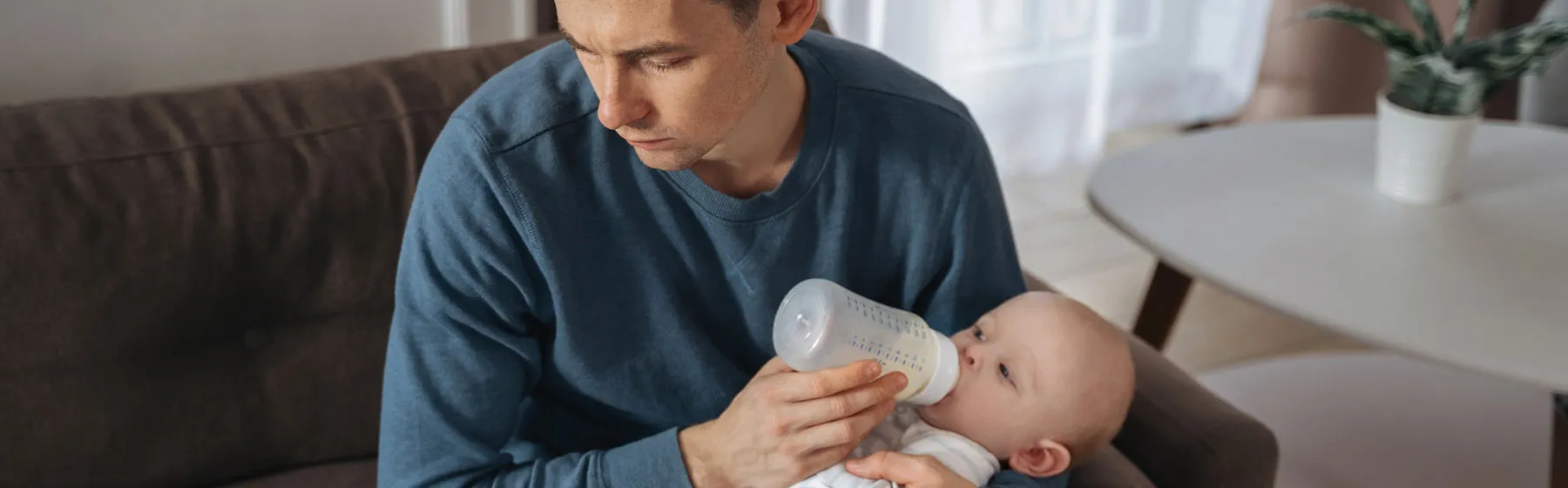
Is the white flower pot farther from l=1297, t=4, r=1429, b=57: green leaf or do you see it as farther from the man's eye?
the man's eye

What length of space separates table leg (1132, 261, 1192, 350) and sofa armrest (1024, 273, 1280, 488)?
0.68 meters

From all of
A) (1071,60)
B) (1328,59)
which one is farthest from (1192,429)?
(1328,59)

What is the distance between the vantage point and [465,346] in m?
1.18

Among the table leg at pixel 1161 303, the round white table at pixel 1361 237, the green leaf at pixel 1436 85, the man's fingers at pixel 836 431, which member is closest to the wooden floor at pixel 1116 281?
the table leg at pixel 1161 303

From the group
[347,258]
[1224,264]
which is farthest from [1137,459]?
[347,258]

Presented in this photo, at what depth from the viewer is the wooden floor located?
270 centimetres

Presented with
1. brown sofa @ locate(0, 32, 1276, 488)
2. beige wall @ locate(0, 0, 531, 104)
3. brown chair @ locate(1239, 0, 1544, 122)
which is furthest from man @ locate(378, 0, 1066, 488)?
brown chair @ locate(1239, 0, 1544, 122)

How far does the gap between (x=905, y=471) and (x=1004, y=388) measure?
0.53ft

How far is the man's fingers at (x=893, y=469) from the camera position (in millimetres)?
1168

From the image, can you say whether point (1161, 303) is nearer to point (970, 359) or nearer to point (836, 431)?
point (970, 359)

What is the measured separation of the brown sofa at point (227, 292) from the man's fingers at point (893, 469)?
27 centimetres

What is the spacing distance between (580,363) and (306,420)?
453 mm

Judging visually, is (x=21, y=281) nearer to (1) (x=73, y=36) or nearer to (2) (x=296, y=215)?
(2) (x=296, y=215)

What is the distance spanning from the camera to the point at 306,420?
1521 mm
